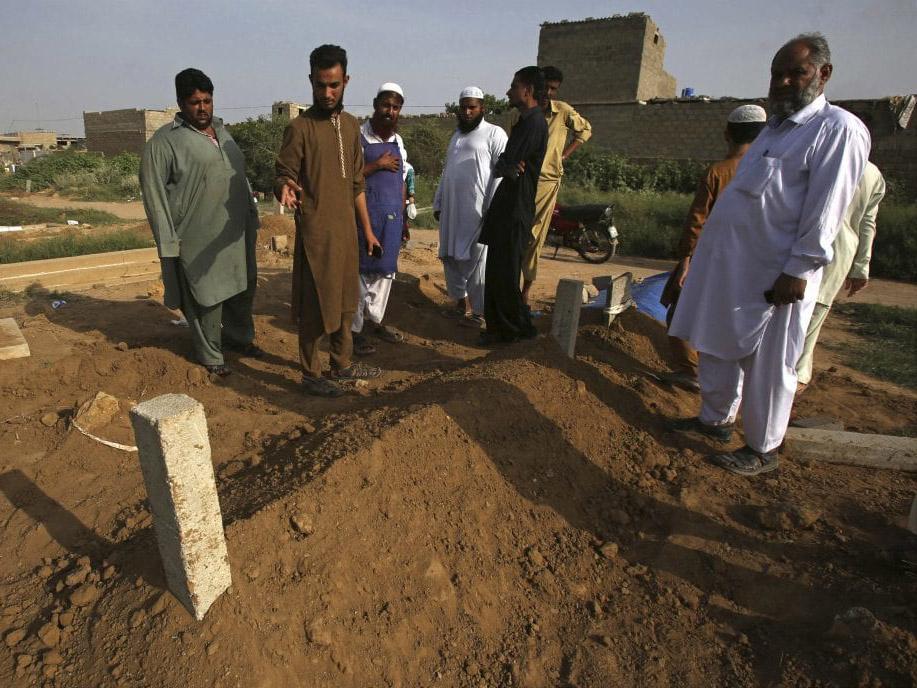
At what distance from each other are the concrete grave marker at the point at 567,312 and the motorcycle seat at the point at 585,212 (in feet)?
20.2

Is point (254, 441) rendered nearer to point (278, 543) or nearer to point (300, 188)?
point (278, 543)

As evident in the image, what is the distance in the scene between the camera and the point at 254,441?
10.1ft

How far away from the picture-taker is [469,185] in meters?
4.94

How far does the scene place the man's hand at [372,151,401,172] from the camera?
13.3ft

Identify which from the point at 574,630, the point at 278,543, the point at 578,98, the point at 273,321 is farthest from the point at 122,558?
the point at 578,98

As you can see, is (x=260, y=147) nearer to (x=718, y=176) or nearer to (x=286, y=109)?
(x=286, y=109)

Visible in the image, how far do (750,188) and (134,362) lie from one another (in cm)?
382

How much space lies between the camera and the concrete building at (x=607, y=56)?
874 inches

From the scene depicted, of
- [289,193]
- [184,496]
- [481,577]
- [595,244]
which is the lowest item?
[481,577]

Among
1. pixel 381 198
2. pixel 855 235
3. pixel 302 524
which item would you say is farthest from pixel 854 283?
pixel 302 524

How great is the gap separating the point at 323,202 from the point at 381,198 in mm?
1076

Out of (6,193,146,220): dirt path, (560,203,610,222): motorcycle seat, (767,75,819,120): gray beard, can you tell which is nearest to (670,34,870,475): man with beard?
(767,75,819,120): gray beard

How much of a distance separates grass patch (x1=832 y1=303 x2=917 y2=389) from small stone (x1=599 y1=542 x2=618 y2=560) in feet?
11.4

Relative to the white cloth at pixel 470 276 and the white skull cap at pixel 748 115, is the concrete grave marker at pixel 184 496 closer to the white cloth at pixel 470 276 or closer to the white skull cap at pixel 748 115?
the white skull cap at pixel 748 115
